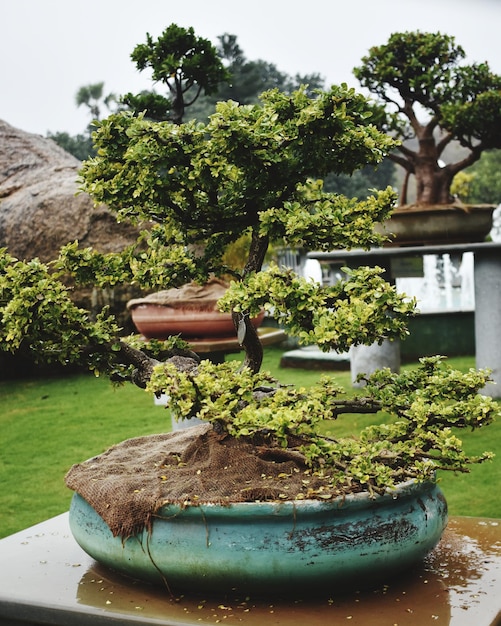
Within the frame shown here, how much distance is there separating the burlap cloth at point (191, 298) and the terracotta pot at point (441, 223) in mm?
1128

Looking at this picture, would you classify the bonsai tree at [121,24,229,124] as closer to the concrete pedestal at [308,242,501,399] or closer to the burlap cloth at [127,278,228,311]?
the burlap cloth at [127,278,228,311]

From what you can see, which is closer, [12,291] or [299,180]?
[12,291]

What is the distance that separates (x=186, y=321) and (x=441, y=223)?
1.60m

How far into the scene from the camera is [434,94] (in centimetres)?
461

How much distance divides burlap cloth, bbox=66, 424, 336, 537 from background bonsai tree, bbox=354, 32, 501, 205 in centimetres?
299


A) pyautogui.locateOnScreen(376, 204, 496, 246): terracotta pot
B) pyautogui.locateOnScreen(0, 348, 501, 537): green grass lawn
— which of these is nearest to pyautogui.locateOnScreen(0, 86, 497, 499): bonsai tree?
pyautogui.locateOnScreen(0, 348, 501, 537): green grass lawn

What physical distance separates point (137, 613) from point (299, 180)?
96 centimetres

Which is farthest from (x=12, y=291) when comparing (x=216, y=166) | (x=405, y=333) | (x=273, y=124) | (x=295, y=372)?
(x=295, y=372)

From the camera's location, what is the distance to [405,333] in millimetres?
1736

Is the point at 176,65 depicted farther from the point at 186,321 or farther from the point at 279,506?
the point at 279,506

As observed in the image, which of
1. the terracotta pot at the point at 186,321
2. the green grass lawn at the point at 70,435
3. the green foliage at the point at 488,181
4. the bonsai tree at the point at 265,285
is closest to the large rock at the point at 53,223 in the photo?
the green grass lawn at the point at 70,435

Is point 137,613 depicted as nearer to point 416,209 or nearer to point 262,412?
point 262,412

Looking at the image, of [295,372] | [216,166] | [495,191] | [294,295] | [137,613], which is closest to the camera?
[137,613]

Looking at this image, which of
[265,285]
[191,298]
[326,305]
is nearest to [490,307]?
[191,298]
